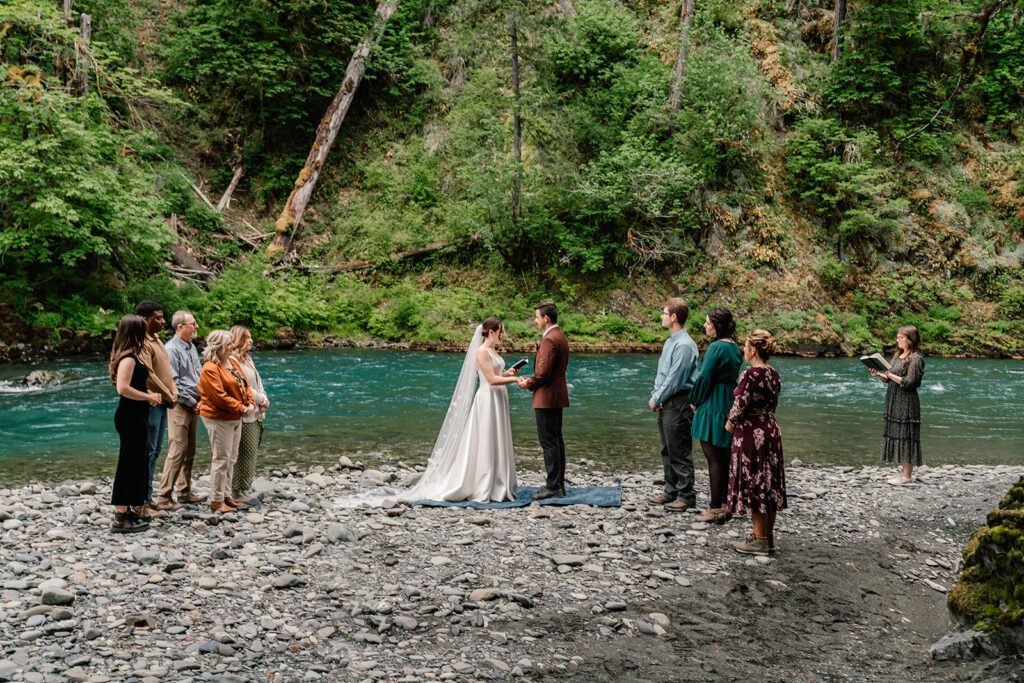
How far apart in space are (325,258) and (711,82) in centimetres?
1505

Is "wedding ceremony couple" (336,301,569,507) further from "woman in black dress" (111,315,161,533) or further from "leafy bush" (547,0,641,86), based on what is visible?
"leafy bush" (547,0,641,86)

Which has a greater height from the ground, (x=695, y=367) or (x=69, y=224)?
(x=69, y=224)

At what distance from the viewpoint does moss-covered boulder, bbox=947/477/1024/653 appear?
4469 millimetres

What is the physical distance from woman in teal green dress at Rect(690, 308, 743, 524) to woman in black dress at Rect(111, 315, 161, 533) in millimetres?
5328

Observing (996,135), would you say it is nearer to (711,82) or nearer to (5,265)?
(711,82)

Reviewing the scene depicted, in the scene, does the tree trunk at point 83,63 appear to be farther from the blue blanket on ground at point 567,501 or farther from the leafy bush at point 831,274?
the leafy bush at point 831,274

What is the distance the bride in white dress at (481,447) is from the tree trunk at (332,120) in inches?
822

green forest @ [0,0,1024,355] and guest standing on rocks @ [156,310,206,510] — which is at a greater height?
green forest @ [0,0,1024,355]

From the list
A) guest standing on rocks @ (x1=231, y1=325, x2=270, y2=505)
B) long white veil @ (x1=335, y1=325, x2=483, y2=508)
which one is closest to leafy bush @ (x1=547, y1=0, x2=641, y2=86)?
long white veil @ (x1=335, y1=325, x2=483, y2=508)

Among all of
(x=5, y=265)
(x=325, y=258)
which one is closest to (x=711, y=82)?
(x=325, y=258)

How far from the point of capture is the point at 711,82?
79.9ft

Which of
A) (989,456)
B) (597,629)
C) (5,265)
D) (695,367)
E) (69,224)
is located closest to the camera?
(597,629)

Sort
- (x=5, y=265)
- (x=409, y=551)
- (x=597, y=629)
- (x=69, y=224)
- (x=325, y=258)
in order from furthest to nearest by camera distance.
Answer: (x=325, y=258) → (x=5, y=265) → (x=69, y=224) → (x=409, y=551) → (x=597, y=629)

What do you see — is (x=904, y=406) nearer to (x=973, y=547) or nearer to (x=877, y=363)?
(x=877, y=363)
